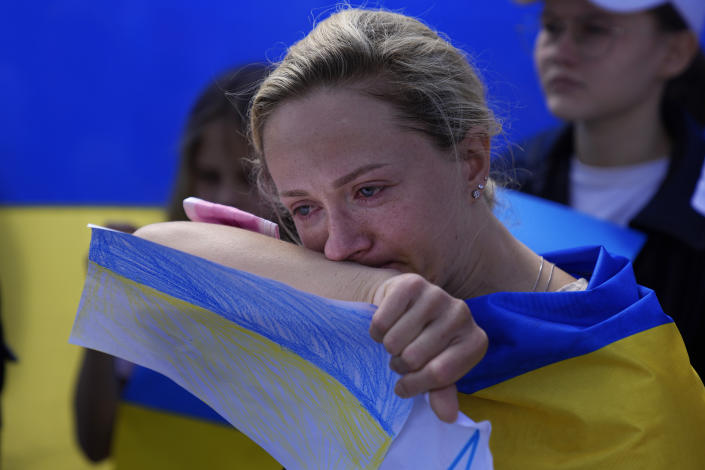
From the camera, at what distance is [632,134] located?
215cm

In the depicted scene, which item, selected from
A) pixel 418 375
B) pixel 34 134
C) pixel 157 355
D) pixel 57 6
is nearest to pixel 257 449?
pixel 157 355

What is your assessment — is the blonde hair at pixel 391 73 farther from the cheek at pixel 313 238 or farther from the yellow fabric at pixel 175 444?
the yellow fabric at pixel 175 444

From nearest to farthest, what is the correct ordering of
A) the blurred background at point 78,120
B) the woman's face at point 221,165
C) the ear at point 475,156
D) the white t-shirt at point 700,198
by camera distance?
the ear at point 475,156
the white t-shirt at point 700,198
the woman's face at point 221,165
the blurred background at point 78,120

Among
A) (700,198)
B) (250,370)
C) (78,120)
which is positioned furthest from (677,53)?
(78,120)

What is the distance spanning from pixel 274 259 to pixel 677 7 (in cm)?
162

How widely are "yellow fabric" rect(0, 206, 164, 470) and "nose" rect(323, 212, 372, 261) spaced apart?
5.89 feet

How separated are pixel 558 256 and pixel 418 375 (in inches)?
23.8

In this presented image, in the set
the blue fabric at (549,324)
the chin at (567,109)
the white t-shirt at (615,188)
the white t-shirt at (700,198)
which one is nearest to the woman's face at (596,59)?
the chin at (567,109)

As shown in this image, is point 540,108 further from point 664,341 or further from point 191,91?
point 664,341

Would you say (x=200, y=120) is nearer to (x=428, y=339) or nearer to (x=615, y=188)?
(x=615, y=188)

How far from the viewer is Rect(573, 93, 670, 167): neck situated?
7.04 feet

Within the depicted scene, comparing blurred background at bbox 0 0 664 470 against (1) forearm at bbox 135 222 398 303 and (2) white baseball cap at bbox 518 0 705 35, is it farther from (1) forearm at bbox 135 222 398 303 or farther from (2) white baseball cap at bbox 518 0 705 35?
(1) forearm at bbox 135 222 398 303

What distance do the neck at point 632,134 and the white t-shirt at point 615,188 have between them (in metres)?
0.03

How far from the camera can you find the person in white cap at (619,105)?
2.05m
